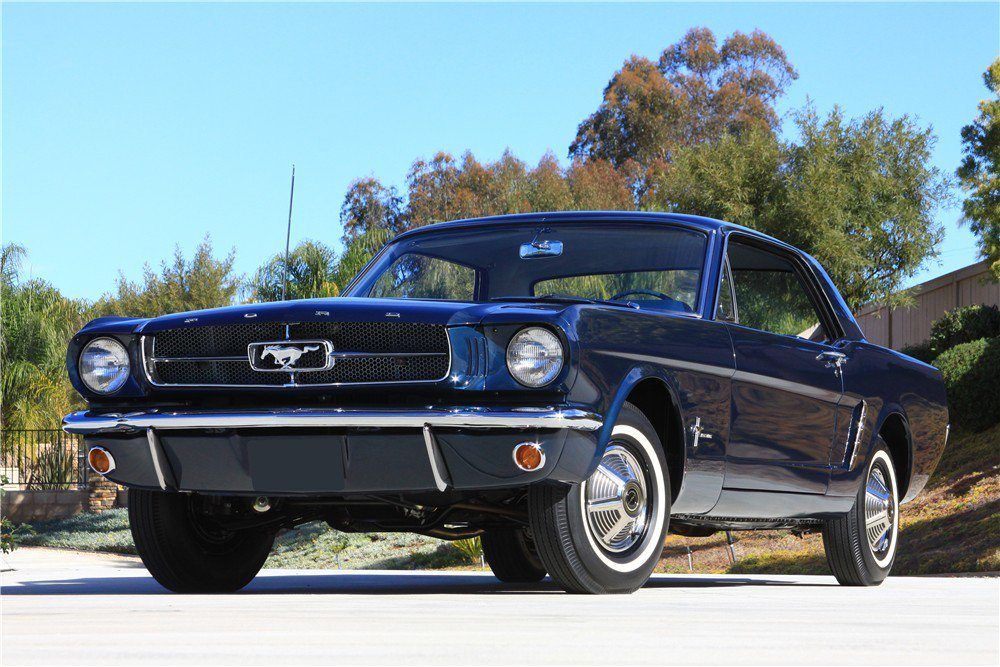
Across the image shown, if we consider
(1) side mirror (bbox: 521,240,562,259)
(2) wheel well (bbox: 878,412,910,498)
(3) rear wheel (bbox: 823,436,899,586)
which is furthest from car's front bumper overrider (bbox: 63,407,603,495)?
(2) wheel well (bbox: 878,412,910,498)

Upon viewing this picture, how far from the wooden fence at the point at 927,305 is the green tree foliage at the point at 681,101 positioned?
24.4 metres

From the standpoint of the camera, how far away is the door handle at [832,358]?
686 cm

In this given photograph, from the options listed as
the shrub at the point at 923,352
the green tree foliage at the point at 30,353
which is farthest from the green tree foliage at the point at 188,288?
the shrub at the point at 923,352

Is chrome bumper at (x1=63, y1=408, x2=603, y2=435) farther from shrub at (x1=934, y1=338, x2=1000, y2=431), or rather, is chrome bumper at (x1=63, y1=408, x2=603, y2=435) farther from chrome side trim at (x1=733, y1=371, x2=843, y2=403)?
shrub at (x1=934, y1=338, x2=1000, y2=431)

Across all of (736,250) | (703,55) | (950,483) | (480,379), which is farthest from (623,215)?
(703,55)

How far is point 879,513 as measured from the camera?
7.59 metres

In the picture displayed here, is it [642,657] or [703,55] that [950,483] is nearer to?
[642,657]

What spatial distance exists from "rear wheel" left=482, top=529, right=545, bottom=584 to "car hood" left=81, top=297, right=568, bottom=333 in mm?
2549

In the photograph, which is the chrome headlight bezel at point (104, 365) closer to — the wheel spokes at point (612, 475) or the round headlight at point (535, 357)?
the round headlight at point (535, 357)

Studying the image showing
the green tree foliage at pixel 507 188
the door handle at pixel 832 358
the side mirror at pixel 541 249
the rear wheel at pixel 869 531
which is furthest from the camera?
the green tree foliage at pixel 507 188

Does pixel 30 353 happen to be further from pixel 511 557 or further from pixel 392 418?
pixel 392 418

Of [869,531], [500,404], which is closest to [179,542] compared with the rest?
[500,404]

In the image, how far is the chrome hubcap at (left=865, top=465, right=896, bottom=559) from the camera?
7.45 meters

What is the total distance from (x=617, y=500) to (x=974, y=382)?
1768 centimetres
